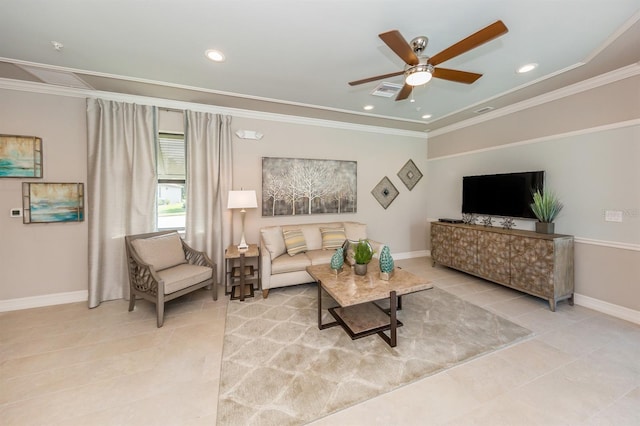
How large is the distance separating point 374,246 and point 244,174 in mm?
2458

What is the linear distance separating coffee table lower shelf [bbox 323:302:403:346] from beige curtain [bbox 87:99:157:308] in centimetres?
297

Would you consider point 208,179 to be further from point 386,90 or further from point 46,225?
point 386,90

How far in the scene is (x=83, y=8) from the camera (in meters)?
1.89

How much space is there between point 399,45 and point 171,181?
3591 mm

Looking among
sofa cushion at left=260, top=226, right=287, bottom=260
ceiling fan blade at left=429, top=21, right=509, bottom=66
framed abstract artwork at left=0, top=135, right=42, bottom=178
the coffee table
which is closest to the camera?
ceiling fan blade at left=429, top=21, right=509, bottom=66

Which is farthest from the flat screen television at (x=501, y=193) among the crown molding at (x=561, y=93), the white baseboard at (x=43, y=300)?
the white baseboard at (x=43, y=300)

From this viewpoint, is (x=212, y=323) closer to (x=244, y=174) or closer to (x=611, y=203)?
(x=244, y=174)

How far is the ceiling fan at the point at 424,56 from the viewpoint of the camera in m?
1.66

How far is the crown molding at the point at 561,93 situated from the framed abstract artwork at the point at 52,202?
6.36 meters

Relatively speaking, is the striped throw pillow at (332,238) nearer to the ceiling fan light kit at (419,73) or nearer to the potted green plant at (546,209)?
the ceiling fan light kit at (419,73)

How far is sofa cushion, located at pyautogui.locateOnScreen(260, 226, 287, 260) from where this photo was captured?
364 cm

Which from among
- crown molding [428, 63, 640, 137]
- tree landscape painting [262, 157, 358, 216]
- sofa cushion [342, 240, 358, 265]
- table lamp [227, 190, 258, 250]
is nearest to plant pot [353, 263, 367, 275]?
sofa cushion [342, 240, 358, 265]

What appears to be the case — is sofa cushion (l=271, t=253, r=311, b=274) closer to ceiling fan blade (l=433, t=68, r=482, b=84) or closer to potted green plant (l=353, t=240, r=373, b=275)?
potted green plant (l=353, t=240, r=373, b=275)

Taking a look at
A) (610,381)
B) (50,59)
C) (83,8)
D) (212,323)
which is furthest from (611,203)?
(50,59)
